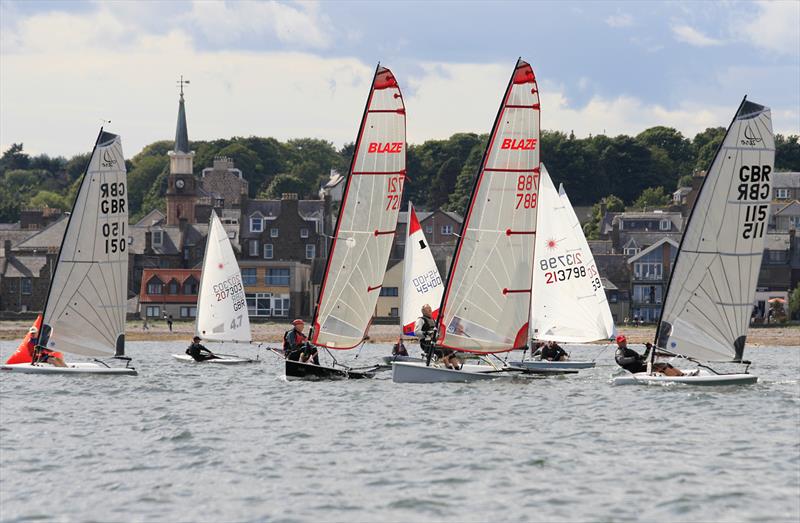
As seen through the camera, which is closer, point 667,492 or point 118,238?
point 667,492

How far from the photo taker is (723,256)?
1307 inches

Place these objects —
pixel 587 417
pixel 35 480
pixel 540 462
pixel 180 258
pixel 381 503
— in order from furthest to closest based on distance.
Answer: pixel 180 258
pixel 587 417
pixel 540 462
pixel 35 480
pixel 381 503

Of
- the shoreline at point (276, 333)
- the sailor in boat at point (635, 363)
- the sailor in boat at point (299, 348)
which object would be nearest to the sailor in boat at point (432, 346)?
the sailor in boat at point (299, 348)

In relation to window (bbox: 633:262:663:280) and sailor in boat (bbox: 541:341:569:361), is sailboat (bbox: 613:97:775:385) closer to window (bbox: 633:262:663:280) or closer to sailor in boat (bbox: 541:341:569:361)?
sailor in boat (bbox: 541:341:569:361)

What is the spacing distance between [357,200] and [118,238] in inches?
249

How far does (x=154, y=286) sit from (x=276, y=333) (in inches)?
755

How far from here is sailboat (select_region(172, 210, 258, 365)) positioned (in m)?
53.4

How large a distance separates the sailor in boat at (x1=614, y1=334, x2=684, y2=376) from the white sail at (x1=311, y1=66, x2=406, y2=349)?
619 cm

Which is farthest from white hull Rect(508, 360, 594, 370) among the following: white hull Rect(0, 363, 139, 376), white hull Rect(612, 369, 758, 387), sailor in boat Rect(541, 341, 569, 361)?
white hull Rect(0, 363, 139, 376)

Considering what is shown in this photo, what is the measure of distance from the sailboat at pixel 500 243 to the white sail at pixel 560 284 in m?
11.7

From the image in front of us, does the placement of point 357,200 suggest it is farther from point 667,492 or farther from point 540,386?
point 667,492

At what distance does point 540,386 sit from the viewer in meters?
37.0

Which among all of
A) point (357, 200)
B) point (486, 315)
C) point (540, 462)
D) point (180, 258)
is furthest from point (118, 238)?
point (180, 258)

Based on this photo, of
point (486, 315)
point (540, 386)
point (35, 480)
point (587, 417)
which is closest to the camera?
point (35, 480)
